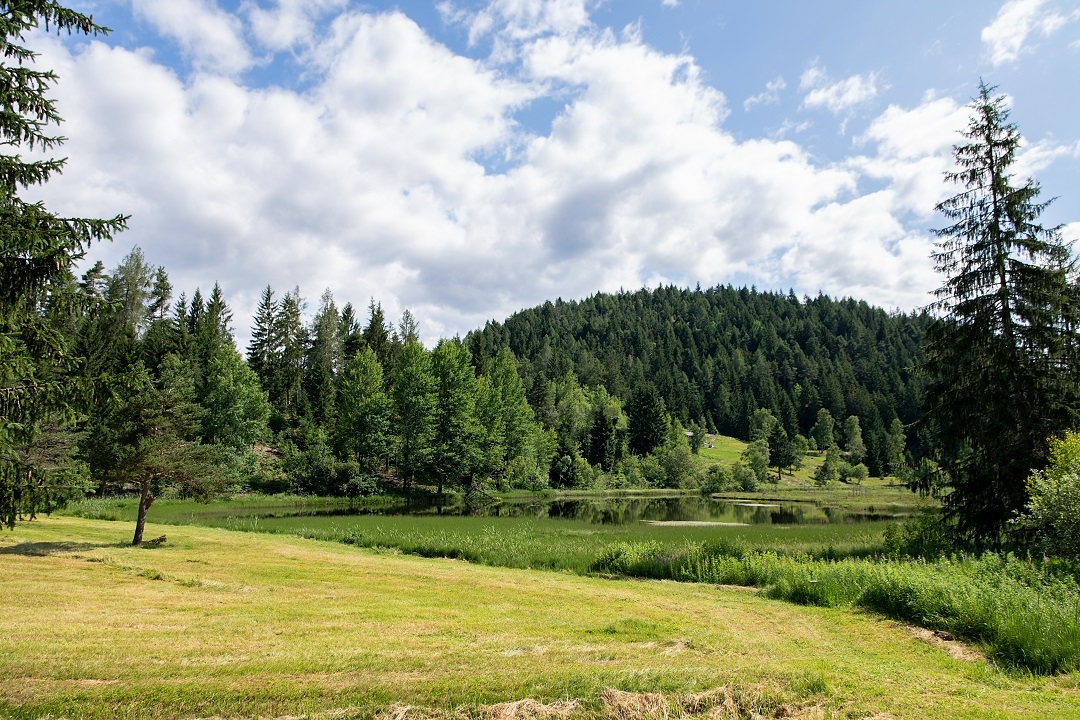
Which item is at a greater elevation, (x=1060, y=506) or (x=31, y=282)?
(x=31, y=282)

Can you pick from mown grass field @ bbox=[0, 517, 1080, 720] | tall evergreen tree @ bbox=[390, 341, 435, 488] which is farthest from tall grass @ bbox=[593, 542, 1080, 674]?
tall evergreen tree @ bbox=[390, 341, 435, 488]

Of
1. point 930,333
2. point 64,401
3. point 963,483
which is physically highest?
point 930,333

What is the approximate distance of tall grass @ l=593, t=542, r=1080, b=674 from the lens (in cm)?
934

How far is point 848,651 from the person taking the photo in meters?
10.2

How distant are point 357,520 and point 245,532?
7.22 metres

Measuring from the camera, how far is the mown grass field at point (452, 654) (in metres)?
6.71

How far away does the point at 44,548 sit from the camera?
2028 cm

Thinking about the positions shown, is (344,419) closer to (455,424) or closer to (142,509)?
(455,424)

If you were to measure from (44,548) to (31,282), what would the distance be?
49.0ft

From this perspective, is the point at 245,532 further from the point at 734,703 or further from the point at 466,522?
the point at 734,703

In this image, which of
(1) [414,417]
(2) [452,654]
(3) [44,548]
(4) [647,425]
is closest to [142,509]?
(3) [44,548]

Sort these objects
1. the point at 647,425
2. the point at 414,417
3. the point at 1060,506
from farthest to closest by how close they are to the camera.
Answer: the point at 647,425 → the point at 414,417 → the point at 1060,506

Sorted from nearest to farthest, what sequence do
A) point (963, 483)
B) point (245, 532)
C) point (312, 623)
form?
point (312, 623), point (963, 483), point (245, 532)

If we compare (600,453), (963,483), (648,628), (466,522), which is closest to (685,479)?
(600,453)
